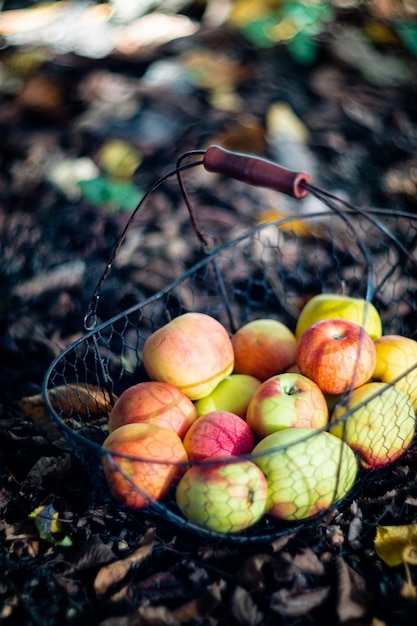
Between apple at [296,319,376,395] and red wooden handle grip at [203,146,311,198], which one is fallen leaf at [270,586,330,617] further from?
red wooden handle grip at [203,146,311,198]

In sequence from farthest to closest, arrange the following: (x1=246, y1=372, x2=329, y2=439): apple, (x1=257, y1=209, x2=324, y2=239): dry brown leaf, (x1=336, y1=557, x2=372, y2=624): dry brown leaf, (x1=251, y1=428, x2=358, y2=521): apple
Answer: (x1=257, y1=209, x2=324, y2=239): dry brown leaf < (x1=246, y1=372, x2=329, y2=439): apple < (x1=251, y1=428, x2=358, y2=521): apple < (x1=336, y1=557, x2=372, y2=624): dry brown leaf

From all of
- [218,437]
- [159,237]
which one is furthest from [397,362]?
[159,237]

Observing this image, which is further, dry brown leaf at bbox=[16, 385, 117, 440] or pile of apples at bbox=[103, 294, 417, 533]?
dry brown leaf at bbox=[16, 385, 117, 440]

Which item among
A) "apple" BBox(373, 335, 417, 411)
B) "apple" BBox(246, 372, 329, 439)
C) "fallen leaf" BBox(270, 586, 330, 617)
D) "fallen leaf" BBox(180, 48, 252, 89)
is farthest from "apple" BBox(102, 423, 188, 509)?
"fallen leaf" BBox(180, 48, 252, 89)

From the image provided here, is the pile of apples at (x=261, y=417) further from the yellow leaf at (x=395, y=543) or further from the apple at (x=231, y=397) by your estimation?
the yellow leaf at (x=395, y=543)

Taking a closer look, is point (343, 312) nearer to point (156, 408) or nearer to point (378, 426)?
point (378, 426)

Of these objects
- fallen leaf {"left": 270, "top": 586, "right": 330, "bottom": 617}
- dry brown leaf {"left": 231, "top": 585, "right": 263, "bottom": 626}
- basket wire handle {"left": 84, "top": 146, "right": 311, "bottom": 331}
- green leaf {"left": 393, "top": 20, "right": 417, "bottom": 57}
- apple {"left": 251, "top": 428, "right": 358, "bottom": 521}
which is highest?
basket wire handle {"left": 84, "top": 146, "right": 311, "bottom": 331}

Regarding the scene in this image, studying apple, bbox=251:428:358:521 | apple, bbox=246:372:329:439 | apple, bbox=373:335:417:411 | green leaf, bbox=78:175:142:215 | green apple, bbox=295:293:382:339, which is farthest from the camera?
green leaf, bbox=78:175:142:215
